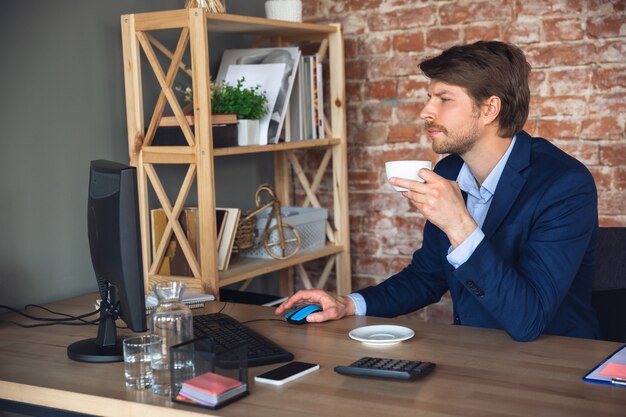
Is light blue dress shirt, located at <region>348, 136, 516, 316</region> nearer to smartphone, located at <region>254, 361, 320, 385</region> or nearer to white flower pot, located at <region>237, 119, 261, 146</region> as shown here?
smartphone, located at <region>254, 361, 320, 385</region>

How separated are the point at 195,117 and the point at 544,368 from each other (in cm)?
126

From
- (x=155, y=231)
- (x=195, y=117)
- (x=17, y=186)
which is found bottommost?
(x=155, y=231)

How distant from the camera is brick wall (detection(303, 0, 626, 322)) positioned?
110 inches

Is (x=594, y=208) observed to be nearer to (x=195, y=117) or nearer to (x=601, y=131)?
(x=601, y=131)

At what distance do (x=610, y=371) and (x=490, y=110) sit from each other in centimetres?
87

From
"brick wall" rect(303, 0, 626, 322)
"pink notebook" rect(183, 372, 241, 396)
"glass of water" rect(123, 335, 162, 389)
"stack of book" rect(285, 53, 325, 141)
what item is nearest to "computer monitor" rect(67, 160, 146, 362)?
"glass of water" rect(123, 335, 162, 389)

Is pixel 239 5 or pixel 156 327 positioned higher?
pixel 239 5

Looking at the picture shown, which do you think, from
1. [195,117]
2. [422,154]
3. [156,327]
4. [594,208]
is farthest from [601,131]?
[156,327]

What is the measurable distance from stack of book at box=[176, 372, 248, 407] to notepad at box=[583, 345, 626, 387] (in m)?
0.64

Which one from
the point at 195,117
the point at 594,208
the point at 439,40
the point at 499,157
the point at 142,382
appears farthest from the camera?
the point at 439,40

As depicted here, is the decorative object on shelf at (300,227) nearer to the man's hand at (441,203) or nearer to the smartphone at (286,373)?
the man's hand at (441,203)

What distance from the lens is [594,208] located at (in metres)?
1.98

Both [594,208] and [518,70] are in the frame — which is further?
[518,70]

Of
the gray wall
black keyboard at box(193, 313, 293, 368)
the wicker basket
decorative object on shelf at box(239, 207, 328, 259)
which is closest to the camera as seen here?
black keyboard at box(193, 313, 293, 368)
